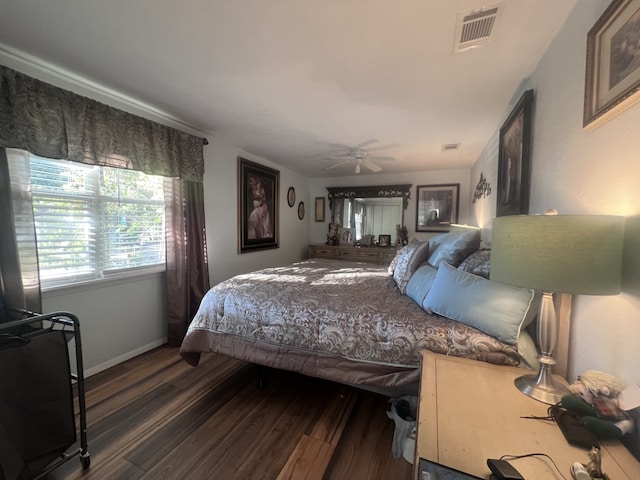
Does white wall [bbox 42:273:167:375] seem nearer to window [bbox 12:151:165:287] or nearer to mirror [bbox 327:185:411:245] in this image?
window [bbox 12:151:165:287]

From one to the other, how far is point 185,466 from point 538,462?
5.17ft

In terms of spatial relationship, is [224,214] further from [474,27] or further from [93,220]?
[474,27]

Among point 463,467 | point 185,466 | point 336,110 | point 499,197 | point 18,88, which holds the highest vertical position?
point 336,110

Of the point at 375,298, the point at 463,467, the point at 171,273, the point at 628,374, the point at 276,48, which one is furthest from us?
the point at 171,273

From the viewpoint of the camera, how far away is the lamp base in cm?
94

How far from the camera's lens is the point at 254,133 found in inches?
117

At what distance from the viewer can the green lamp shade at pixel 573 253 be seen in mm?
788

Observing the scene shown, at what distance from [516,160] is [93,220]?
326 cm

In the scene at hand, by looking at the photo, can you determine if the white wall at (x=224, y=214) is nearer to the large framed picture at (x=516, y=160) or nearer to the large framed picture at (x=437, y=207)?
the large framed picture at (x=437, y=207)

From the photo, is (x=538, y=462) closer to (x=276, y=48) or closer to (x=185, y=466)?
(x=185, y=466)

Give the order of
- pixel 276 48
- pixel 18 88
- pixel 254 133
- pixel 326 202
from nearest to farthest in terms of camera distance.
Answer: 1. pixel 276 48
2. pixel 18 88
3. pixel 254 133
4. pixel 326 202

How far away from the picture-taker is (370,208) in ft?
16.7

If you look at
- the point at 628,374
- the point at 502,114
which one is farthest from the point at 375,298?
the point at 502,114

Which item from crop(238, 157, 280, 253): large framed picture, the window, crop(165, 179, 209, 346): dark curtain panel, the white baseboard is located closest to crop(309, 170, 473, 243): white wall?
crop(238, 157, 280, 253): large framed picture
